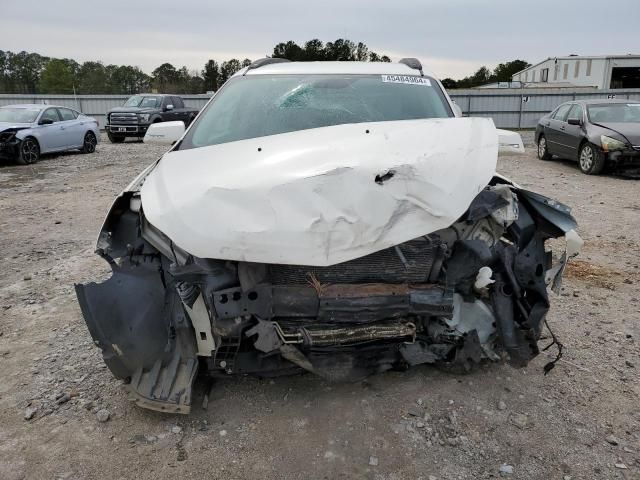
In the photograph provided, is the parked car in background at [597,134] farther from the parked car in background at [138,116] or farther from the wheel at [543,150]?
the parked car in background at [138,116]

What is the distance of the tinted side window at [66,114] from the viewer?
14.2 m

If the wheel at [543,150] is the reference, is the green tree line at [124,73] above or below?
above

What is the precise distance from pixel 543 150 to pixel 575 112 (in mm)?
1665

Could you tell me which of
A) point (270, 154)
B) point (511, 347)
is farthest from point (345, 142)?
point (511, 347)

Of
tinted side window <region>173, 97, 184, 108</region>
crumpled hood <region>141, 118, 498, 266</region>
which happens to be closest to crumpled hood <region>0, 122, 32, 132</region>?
tinted side window <region>173, 97, 184, 108</region>

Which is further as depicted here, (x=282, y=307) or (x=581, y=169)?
(x=581, y=169)

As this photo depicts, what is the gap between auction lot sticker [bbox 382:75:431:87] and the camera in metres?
4.02

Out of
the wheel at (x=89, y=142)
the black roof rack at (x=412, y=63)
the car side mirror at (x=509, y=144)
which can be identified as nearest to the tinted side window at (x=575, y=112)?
the black roof rack at (x=412, y=63)

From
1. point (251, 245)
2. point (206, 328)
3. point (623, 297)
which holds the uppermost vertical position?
point (251, 245)

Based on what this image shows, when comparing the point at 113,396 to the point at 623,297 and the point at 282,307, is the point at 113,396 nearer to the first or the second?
the point at 282,307

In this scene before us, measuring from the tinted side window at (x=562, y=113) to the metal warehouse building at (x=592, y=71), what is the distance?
83.1ft

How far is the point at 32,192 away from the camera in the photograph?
945 centimetres

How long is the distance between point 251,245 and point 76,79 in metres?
53.6

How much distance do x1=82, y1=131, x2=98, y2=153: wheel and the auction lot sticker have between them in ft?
43.8
